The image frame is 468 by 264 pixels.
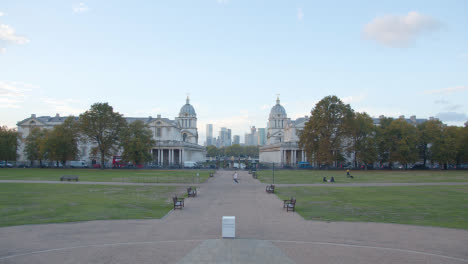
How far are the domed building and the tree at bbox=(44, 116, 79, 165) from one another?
5691 cm

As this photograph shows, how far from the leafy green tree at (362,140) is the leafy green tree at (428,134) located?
1387 centimetres

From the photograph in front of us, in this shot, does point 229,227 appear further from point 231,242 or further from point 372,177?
point 372,177

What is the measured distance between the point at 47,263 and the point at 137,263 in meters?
3.26

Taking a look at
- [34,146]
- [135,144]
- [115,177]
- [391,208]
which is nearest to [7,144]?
[34,146]

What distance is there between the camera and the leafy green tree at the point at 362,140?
8169cm

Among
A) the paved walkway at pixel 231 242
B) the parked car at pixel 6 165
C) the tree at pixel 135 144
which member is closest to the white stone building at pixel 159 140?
the parked car at pixel 6 165

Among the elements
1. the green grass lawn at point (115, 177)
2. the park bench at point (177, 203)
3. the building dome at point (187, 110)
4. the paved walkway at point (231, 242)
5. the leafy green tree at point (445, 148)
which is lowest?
the green grass lawn at point (115, 177)

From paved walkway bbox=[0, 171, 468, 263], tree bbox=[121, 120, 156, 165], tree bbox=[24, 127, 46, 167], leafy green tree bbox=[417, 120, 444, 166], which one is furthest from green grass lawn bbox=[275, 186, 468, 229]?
tree bbox=[24, 127, 46, 167]

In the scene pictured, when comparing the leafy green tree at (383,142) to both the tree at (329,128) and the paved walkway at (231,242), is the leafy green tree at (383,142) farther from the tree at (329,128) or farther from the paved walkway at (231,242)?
the paved walkway at (231,242)

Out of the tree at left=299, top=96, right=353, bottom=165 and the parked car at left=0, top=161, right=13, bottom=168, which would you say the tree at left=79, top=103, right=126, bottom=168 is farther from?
the tree at left=299, top=96, right=353, bottom=165

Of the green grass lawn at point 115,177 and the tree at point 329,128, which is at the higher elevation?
the tree at point 329,128

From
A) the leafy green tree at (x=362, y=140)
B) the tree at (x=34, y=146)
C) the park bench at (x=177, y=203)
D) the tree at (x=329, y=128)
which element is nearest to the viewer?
the park bench at (x=177, y=203)

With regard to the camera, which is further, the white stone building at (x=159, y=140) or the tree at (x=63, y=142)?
the white stone building at (x=159, y=140)

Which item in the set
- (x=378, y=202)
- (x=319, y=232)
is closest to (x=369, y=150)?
(x=378, y=202)
